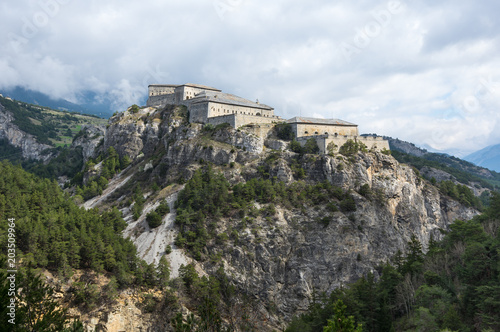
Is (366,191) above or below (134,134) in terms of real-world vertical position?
below

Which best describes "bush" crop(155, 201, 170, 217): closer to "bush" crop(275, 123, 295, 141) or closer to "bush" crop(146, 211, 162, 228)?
"bush" crop(146, 211, 162, 228)

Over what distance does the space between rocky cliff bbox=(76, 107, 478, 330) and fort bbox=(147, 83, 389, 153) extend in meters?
3.88

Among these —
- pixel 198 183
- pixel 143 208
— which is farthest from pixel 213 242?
pixel 143 208

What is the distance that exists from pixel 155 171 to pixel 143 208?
1403 centimetres

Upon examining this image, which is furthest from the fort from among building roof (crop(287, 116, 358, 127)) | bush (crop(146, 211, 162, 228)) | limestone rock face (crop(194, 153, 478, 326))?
bush (crop(146, 211, 162, 228))

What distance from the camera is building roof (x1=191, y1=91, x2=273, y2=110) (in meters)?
109

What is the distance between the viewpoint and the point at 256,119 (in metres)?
104

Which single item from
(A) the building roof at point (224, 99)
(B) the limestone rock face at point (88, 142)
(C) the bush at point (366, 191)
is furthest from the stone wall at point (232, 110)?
(B) the limestone rock face at point (88, 142)

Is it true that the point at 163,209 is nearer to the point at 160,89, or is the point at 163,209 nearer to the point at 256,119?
the point at 256,119

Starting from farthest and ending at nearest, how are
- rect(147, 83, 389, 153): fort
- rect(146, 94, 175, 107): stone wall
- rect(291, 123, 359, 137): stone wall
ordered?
1. rect(146, 94, 175, 107): stone wall
2. rect(291, 123, 359, 137): stone wall
3. rect(147, 83, 389, 153): fort

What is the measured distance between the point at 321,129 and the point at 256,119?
1779cm

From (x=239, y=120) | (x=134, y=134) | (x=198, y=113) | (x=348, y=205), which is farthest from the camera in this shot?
(x=134, y=134)

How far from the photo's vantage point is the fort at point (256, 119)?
98.9 meters

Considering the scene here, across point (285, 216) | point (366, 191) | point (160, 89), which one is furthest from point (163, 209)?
point (160, 89)
